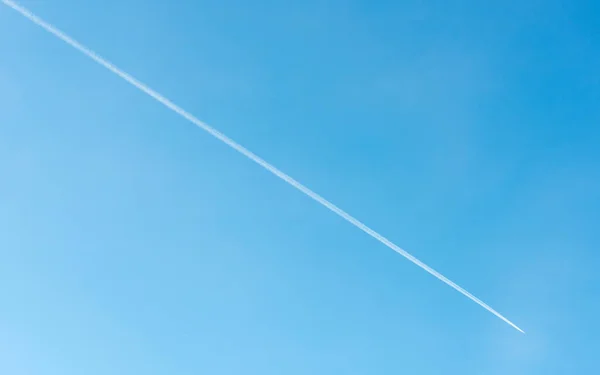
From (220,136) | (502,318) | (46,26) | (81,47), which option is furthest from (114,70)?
(502,318)

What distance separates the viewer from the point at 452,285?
32.8m

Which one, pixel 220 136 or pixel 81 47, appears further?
pixel 220 136

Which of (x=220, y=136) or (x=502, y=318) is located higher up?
(x=220, y=136)

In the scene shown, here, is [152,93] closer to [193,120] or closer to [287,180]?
[193,120]

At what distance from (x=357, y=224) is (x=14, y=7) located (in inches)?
844

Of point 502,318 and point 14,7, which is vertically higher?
point 14,7

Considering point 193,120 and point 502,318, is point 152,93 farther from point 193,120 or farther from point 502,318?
point 502,318

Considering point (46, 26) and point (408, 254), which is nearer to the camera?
point (46, 26)

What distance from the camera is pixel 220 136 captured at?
2925 cm

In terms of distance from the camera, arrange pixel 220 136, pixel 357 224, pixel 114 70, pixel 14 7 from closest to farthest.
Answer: pixel 14 7 → pixel 114 70 → pixel 220 136 → pixel 357 224

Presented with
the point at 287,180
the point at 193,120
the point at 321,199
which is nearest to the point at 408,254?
the point at 321,199

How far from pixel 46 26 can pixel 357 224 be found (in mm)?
19901

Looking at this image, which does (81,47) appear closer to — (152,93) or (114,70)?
(114,70)

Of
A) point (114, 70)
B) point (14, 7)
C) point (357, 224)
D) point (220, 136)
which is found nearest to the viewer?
point (14, 7)
